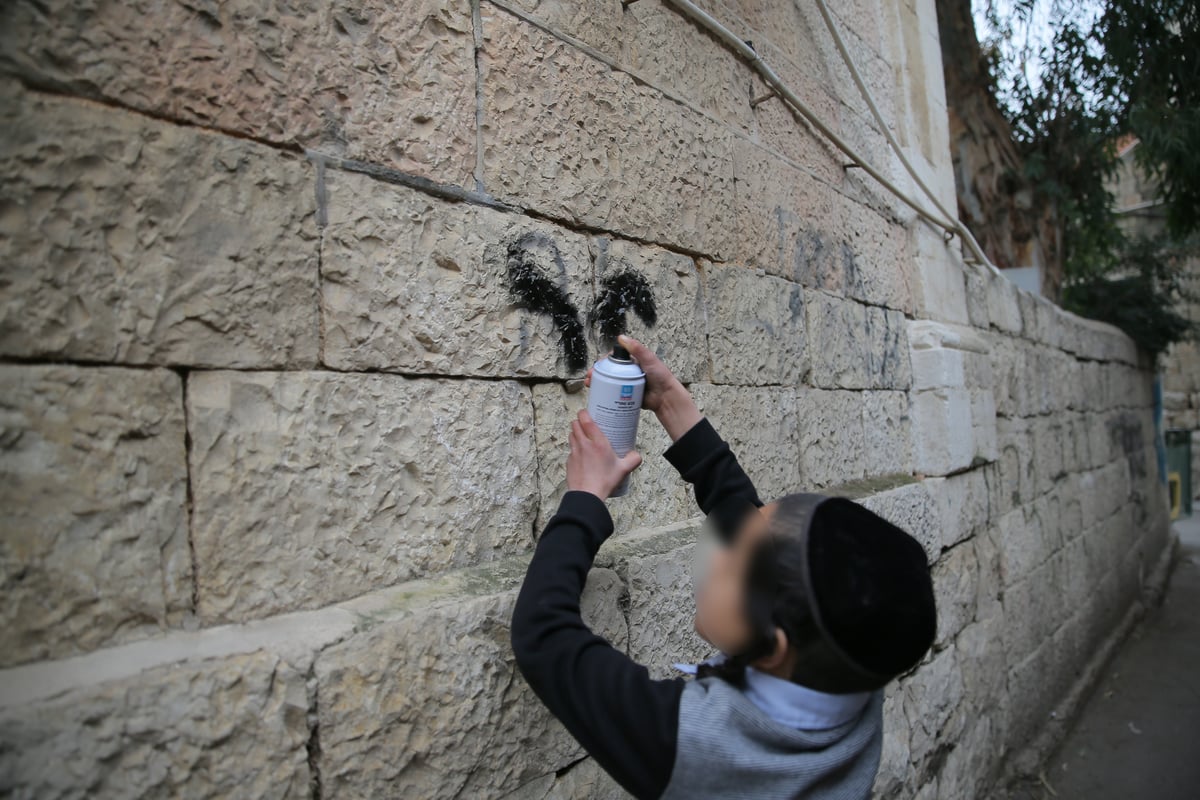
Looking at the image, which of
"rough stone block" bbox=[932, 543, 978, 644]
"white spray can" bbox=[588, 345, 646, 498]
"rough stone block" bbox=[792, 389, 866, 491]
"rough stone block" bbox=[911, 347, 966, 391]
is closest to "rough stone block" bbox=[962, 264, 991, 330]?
"rough stone block" bbox=[911, 347, 966, 391]

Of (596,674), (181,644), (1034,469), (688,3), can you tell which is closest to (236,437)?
(181,644)

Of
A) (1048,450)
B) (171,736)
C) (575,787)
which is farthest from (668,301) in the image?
(1048,450)

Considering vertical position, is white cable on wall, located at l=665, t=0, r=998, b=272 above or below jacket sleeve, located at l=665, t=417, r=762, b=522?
above

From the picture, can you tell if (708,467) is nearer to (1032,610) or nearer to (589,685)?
(589,685)

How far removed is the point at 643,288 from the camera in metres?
Answer: 2.09

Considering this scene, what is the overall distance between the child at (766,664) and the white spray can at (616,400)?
29 cm

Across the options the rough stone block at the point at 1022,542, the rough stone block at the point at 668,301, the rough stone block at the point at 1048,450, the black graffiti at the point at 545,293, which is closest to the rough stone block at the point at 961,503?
the rough stone block at the point at 1022,542

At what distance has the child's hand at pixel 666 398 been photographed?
1.64 meters

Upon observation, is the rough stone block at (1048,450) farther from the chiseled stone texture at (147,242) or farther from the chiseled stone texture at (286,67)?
the chiseled stone texture at (147,242)

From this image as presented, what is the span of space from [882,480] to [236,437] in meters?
2.75

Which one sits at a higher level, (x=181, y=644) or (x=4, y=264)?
(x=4, y=264)

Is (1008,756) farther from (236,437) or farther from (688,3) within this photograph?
(236,437)

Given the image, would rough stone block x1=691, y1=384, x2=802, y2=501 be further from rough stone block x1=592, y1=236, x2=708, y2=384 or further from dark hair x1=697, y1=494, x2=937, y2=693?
dark hair x1=697, y1=494, x2=937, y2=693

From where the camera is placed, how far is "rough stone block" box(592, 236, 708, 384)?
6.53 ft
